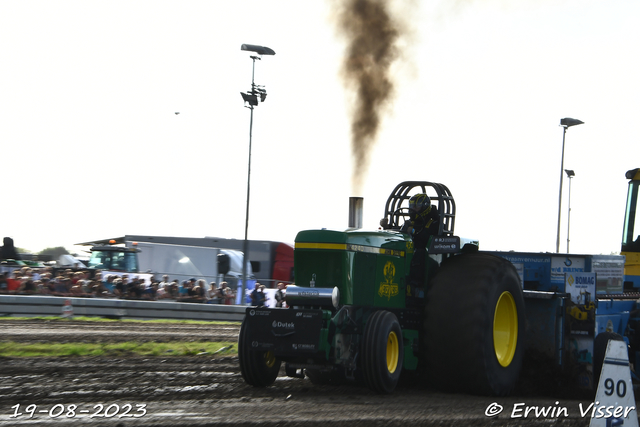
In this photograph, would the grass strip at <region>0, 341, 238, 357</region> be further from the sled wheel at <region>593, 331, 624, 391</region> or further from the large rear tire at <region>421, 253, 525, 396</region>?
the sled wheel at <region>593, 331, 624, 391</region>

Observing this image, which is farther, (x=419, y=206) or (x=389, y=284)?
(x=419, y=206)

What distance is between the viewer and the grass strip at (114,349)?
35.4 feet

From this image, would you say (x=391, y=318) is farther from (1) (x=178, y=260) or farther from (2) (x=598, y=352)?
(1) (x=178, y=260)

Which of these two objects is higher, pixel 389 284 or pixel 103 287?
pixel 389 284

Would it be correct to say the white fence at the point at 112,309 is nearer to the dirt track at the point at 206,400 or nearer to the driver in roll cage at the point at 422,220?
the dirt track at the point at 206,400

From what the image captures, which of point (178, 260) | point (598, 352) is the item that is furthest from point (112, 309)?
point (598, 352)

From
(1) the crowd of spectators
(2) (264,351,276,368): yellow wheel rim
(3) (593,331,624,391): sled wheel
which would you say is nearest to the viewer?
(2) (264,351,276,368): yellow wheel rim

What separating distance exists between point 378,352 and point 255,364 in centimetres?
131

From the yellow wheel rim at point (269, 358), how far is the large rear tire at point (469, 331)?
158cm

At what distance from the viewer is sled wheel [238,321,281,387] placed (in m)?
7.71

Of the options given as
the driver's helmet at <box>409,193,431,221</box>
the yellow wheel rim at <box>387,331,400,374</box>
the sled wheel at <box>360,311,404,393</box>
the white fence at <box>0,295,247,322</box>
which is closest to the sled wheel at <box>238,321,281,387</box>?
the sled wheel at <box>360,311,404,393</box>

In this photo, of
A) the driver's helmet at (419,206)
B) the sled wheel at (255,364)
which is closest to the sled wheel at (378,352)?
the sled wheel at (255,364)

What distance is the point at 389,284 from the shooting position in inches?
320

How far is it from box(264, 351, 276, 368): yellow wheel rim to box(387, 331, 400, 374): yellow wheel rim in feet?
4.00
